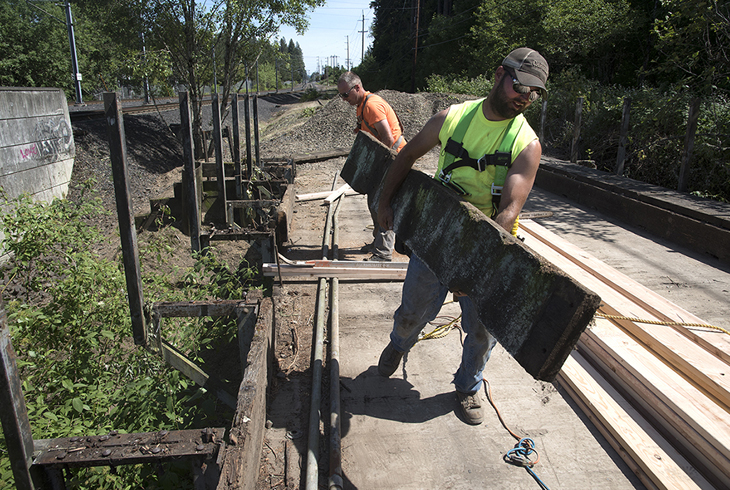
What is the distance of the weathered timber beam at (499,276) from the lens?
2.26 m

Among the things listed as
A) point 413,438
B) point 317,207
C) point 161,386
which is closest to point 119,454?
point 161,386

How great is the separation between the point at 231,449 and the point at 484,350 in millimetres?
1750

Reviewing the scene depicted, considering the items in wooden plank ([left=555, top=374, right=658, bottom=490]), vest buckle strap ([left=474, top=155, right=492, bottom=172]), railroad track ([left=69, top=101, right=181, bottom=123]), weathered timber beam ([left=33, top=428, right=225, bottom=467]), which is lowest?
wooden plank ([left=555, top=374, right=658, bottom=490])

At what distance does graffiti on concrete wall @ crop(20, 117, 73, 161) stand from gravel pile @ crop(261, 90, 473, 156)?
22.9ft

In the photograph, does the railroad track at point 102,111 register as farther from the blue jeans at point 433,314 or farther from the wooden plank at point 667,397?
the wooden plank at point 667,397

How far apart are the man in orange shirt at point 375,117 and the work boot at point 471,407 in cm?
260

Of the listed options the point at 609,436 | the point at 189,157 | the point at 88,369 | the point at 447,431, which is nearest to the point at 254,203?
the point at 189,157

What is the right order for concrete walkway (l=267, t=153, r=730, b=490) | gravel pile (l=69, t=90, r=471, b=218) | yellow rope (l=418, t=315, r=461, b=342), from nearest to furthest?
concrete walkway (l=267, t=153, r=730, b=490) → yellow rope (l=418, t=315, r=461, b=342) → gravel pile (l=69, t=90, r=471, b=218)

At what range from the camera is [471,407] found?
337 centimetres

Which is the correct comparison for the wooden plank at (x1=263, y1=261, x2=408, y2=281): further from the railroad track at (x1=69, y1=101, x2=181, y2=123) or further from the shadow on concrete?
the railroad track at (x1=69, y1=101, x2=181, y2=123)

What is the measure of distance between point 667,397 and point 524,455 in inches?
41.6

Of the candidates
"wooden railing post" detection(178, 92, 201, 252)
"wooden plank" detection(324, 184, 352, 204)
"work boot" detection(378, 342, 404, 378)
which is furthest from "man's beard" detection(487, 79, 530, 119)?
"wooden plank" detection(324, 184, 352, 204)

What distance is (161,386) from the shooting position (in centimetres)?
328

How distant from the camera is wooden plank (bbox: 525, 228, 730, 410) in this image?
3307mm
